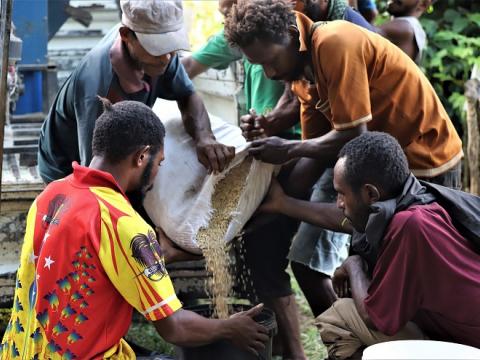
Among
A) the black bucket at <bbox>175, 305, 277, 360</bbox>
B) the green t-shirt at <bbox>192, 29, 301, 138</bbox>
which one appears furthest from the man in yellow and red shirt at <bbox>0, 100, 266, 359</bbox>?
the green t-shirt at <bbox>192, 29, 301, 138</bbox>

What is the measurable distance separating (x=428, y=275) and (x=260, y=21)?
4.51 feet

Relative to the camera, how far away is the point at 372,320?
3.43 m

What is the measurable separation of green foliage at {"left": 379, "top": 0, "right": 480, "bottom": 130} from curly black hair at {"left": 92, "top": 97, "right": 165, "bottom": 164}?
5.47 metres

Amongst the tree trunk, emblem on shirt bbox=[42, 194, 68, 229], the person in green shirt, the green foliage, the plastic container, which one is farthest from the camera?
the green foliage

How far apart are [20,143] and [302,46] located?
2.16 metres

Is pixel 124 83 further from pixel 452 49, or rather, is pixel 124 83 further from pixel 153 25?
pixel 452 49

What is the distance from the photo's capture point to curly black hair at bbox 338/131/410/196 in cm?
342

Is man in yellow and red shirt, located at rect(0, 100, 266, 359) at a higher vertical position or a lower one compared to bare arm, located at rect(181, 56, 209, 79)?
higher

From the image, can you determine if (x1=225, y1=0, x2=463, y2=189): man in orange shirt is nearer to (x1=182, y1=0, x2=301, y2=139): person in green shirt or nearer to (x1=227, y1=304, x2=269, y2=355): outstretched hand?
(x1=182, y1=0, x2=301, y2=139): person in green shirt

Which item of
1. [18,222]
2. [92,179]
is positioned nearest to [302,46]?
[92,179]

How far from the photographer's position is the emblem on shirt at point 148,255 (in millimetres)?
3115

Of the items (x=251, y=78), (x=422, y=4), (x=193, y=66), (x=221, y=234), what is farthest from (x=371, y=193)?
(x=422, y=4)

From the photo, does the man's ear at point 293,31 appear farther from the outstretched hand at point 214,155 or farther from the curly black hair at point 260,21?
the outstretched hand at point 214,155

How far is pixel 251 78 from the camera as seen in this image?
515cm
